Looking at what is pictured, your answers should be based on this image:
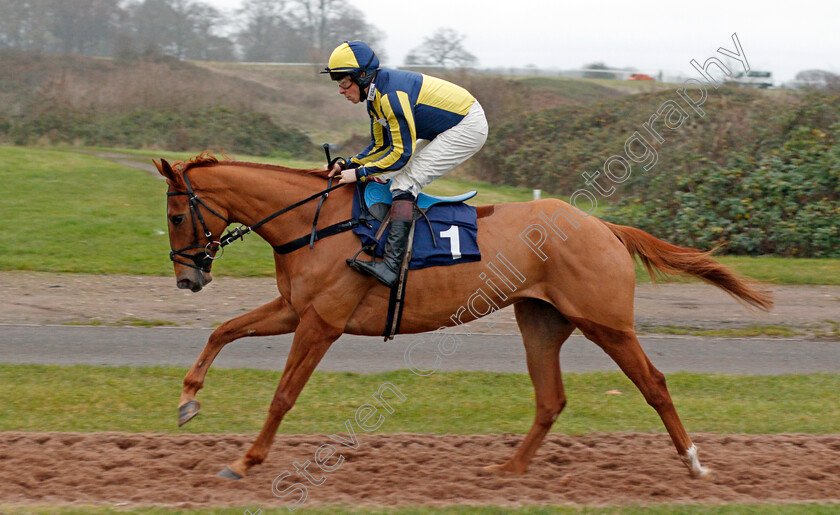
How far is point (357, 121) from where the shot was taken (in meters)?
30.8

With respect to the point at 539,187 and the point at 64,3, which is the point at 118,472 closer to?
the point at 539,187

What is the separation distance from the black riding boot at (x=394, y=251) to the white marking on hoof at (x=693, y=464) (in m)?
2.31

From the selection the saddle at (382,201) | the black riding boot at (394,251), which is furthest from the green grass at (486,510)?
the saddle at (382,201)

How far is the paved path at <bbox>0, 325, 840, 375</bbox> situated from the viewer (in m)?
8.31

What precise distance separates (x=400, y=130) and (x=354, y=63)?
1.77 ft

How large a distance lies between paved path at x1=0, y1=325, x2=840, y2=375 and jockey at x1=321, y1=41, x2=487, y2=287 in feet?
9.76

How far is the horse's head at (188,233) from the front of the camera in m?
5.38

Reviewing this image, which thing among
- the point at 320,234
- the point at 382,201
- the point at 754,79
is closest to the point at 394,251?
the point at 382,201

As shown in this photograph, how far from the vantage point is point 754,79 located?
18.7m

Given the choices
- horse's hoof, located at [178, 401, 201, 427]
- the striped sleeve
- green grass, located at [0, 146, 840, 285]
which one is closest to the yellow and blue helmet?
the striped sleeve

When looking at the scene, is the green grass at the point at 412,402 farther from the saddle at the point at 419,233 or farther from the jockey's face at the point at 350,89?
the jockey's face at the point at 350,89

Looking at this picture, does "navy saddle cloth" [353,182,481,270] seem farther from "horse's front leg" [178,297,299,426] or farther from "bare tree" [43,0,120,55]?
"bare tree" [43,0,120,55]

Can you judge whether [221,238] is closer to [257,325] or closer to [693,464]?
[257,325]

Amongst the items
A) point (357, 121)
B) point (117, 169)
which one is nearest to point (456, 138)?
point (117, 169)
